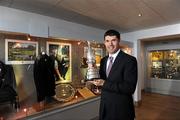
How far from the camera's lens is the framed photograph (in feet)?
9.30

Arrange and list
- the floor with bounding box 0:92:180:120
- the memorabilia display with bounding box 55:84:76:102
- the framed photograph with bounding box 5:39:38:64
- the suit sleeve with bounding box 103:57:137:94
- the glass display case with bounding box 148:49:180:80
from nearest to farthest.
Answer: the suit sleeve with bounding box 103:57:137:94, the framed photograph with bounding box 5:39:38:64, the memorabilia display with bounding box 55:84:76:102, the floor with bounding box 0:92:180:120, the glass display case with bounding box 148:49:180:80

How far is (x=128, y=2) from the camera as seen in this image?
2506 mm

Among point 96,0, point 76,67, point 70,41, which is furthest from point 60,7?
point 76,67

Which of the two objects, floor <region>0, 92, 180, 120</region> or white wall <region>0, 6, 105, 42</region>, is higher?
white wall <region>0, 6, 105, 42</region>

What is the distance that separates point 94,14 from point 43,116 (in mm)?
2138

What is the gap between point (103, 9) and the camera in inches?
113

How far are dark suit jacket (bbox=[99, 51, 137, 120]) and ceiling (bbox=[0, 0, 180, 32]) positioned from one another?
4.79ft

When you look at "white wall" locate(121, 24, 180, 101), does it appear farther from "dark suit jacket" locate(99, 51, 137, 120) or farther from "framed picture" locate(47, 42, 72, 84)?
"dark suit jacket" locate(99, 51, 137, 120)

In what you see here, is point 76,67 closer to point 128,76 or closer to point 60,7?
point 60,7

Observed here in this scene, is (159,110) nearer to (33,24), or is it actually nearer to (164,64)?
(164,64)

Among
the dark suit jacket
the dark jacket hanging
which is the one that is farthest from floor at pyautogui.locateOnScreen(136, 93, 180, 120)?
the dark suit jacket

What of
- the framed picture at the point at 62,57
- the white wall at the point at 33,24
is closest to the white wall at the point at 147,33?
the white wall at the point at 33,24

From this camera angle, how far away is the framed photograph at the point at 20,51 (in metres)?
2.84

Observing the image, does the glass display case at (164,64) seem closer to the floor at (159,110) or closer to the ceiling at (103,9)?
the floor at (159,110)
